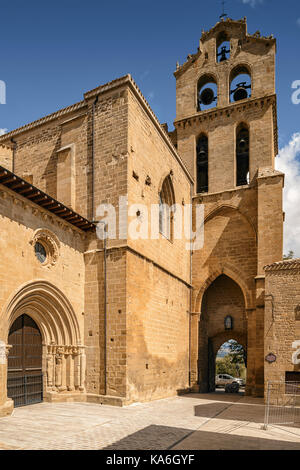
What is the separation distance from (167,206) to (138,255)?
450cm

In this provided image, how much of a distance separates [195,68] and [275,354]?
1510cm

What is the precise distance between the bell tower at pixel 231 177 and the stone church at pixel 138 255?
0.06m

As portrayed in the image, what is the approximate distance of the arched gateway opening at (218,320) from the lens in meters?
A: 17.8

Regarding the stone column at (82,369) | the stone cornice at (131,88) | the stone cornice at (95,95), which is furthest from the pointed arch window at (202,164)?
the stone column at (82,369)

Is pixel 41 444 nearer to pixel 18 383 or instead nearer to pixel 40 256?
pixel 18 383

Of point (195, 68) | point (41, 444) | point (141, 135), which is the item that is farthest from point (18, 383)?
point (195, 68)

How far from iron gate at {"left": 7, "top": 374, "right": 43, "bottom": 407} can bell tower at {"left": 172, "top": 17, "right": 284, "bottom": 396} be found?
322 inches

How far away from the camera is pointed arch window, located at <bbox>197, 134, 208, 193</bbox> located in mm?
19484

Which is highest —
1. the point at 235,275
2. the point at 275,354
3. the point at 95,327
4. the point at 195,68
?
the point at 195,68

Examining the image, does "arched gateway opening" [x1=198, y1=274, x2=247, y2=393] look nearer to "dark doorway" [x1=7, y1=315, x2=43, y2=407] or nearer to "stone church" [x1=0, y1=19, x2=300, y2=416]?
"stone church" [x1=0, y1=19, x2=300, y2=416]

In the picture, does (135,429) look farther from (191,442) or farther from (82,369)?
(82,369)

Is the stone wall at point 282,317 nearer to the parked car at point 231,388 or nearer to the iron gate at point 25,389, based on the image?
the iron gate at point 25,389

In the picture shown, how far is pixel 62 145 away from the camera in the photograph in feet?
43.8

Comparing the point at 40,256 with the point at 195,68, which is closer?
the point at 40,256
